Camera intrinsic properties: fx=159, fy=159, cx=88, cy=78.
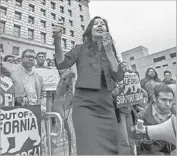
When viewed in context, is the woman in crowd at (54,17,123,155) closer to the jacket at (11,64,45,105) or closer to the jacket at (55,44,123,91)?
the jacket at (55,44,123,91)

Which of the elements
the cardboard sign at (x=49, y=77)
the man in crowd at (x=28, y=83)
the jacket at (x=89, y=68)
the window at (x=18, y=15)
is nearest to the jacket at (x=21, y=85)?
the man in crowd at (x=28, y=83)

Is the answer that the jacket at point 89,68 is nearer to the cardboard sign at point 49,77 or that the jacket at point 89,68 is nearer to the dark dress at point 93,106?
the dark dress at point 93,106

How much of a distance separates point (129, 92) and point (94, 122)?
45.6 inches

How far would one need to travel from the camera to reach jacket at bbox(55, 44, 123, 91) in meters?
0.98

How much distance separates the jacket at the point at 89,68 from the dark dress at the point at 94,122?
0.05 m

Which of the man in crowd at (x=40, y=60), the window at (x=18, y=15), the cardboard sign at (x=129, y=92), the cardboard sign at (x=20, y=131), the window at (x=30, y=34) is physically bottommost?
the cardboard sign at (x=20, y=131)

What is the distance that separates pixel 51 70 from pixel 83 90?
1138mm

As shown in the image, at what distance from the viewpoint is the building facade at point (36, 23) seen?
2375 mm

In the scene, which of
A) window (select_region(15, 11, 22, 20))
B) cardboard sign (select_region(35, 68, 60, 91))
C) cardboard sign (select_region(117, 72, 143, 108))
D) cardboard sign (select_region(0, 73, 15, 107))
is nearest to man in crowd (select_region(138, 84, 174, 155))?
cardboard sign (select_region(117, 72, 143, 108))

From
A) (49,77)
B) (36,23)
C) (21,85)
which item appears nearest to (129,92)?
(49,77)

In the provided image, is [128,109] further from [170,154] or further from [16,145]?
[16,145]

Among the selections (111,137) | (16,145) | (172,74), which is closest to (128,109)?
(111,137)

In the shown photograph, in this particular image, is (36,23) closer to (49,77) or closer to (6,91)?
(49,77)

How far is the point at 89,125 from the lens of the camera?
930 mm
